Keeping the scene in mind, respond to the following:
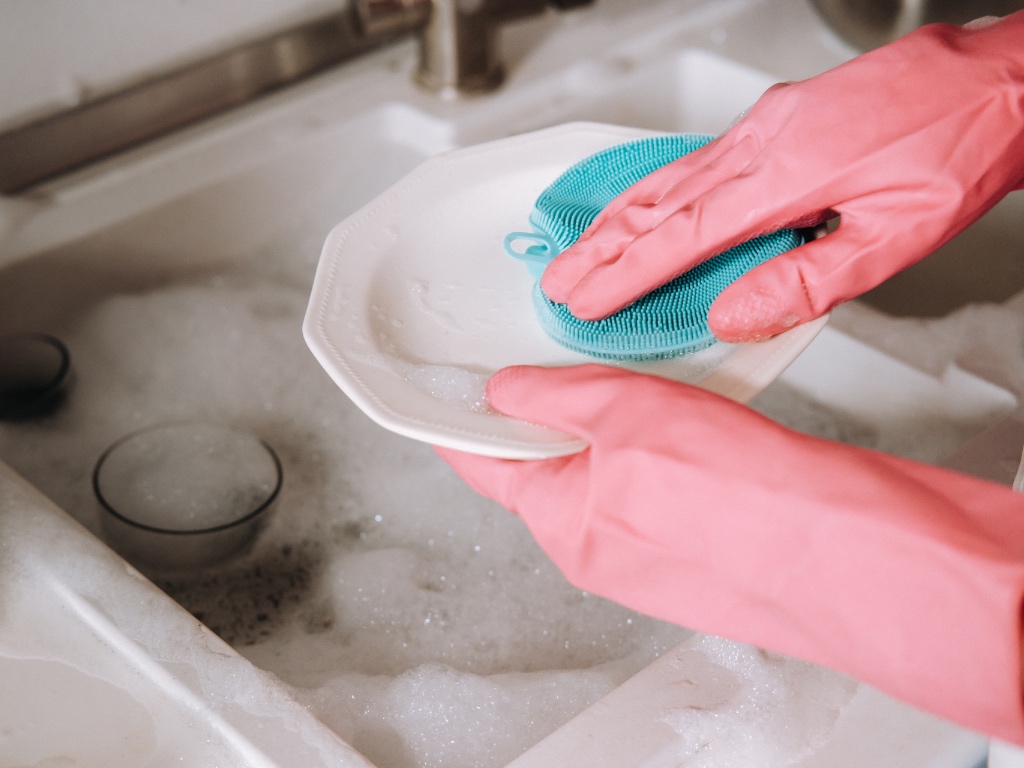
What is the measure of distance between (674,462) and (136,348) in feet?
2.52

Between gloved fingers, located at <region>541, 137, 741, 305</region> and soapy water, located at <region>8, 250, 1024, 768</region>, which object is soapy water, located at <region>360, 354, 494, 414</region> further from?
gloved fingers, located at <region>541, 137, 741, 305</region>

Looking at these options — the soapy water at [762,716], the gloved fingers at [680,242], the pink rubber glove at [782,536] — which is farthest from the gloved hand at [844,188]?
the soapy water at [762,716]

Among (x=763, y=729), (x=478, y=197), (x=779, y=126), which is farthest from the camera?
(x=478, y=197)

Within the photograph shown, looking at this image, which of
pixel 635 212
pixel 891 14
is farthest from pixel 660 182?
pixel 891 14

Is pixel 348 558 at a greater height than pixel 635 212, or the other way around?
pixel 635 212

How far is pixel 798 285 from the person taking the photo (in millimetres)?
647

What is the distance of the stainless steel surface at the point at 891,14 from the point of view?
1256 mm

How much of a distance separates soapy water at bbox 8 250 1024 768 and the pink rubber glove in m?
0.10

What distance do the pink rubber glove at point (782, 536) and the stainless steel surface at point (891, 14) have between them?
3.13 feet

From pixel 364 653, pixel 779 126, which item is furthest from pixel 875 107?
pixel 364 653

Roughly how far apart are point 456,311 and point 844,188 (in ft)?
1.04

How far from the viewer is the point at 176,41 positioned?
1203mm

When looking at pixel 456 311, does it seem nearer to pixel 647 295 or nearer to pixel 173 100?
pixel 647 295

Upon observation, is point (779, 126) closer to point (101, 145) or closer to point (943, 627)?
point (943, 627)
